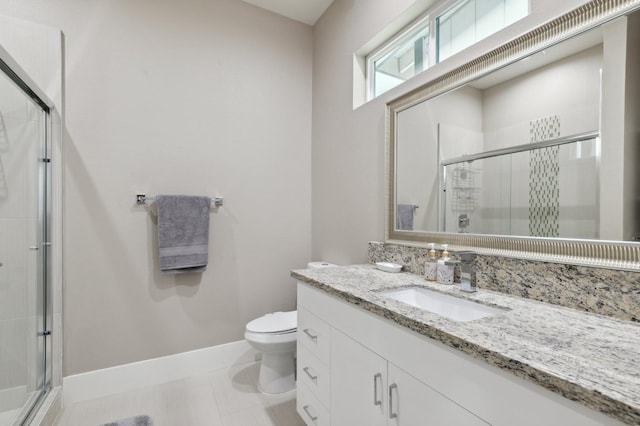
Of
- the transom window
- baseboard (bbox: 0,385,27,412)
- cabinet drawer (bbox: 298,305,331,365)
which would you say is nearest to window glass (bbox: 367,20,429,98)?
the transom window

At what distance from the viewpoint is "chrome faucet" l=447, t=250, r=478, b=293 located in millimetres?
1214

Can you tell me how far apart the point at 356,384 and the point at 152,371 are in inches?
63.7

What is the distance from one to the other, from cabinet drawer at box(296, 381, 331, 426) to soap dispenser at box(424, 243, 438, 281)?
2.42 ft

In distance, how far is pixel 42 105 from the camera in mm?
1688

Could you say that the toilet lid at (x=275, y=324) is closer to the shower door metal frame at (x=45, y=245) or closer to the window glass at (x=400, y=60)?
the shower door metal frame at (x=45, y=245)

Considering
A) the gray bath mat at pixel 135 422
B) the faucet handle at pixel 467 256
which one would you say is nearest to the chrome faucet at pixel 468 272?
the faucet handle at pixel 467 256

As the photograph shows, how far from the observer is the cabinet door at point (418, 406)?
742 millimetres

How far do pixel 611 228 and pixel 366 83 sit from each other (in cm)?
164

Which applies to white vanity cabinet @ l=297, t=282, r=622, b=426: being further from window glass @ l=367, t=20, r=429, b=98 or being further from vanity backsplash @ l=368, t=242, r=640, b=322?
window glass @ l=367, t=20, r=429, b=98

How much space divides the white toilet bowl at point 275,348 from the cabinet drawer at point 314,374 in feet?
1.01

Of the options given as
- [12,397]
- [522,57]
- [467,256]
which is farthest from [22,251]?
[522,57]

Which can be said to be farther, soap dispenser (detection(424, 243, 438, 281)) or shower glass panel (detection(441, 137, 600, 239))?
soap dispenser (detection(424, 243, 438, 281))

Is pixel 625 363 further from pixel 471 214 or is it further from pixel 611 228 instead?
pixel 471 214

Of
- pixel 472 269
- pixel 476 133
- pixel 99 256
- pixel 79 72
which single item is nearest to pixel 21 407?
pixel 99 256
